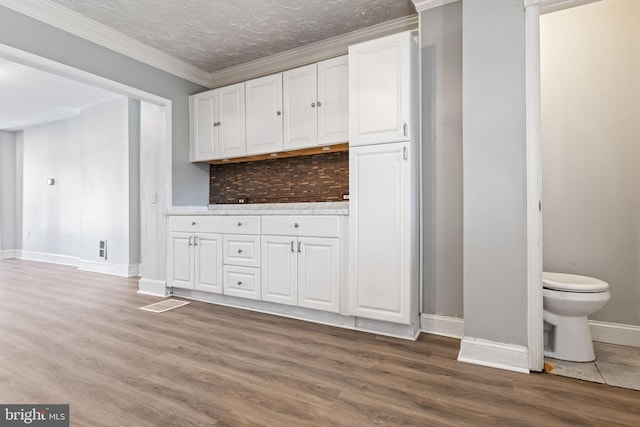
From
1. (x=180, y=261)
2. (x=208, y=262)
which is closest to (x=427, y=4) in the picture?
(x=208, y=262)

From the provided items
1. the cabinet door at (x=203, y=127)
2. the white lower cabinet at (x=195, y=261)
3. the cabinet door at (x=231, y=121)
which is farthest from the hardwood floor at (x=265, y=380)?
the cabinet door at (x=203, y=127)

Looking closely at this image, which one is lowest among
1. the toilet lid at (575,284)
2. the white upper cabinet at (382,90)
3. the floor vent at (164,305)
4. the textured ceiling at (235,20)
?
the floor vent at (164,305)

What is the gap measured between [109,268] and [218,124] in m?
3.06

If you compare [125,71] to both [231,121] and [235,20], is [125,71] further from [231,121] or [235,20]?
[235,20]

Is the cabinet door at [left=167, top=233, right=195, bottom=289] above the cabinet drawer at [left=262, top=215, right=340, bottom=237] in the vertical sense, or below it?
below

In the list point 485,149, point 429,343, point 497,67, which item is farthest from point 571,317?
point 497,67

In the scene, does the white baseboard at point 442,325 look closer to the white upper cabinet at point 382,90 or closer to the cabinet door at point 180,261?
the white upper cabinet at point 382,90

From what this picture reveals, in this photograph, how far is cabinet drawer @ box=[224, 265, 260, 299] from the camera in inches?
119

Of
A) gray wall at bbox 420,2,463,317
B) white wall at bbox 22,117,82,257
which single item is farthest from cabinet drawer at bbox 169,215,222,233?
white wall at bbox 22,117,82,257

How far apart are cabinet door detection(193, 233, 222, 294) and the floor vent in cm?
23

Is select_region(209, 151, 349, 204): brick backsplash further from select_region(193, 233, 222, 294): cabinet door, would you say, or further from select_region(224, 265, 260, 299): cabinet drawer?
select_region(224, 265, 260, 299): cabinet drawer

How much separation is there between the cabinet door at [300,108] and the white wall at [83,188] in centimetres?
296

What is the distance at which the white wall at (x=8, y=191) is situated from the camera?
689 cm

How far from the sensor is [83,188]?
552 centimetres
